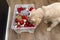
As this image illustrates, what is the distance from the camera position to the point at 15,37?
5.51ft

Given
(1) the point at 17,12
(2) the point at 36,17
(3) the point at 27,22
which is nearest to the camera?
(2) the point at 36,17

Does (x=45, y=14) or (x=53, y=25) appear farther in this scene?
(x=53, y=25)

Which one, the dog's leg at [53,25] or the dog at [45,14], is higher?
the dog at [45,14]

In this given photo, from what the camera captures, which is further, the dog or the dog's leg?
the dog's leg

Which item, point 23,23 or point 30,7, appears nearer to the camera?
point 23,23

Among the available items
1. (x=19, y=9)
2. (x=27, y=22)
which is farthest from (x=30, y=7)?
(x=27, y=22)

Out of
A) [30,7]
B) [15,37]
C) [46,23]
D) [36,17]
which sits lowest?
[15,37]

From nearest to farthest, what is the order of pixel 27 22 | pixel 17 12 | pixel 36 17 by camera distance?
pixel 36 17 → pixel 27 22 → pixel 17 12

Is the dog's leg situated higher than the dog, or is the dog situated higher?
the dog

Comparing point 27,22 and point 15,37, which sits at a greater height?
point 27,22

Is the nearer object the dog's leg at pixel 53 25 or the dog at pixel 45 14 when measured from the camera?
the dog at pixel 45 14

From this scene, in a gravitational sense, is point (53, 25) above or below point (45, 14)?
below

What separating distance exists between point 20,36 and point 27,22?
8.9 inches

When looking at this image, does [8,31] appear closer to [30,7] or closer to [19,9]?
[19,9]
